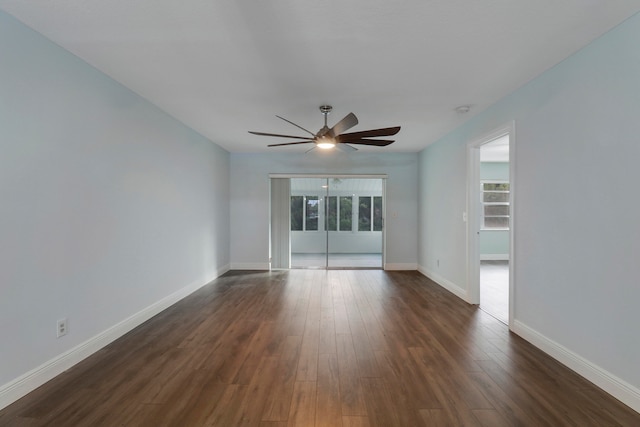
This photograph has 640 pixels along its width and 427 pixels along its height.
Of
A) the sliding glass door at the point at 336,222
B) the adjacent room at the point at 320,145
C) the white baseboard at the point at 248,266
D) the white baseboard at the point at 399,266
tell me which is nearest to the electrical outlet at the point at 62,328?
the adjacent room at the point at 320,145

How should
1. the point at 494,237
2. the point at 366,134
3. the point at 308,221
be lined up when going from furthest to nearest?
1. the point at 494,237
2. the point at 308,221
3. the point at 366,134

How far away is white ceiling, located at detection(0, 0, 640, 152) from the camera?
5.77 ft

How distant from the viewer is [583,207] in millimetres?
2166

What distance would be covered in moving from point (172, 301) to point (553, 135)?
14.9 feet

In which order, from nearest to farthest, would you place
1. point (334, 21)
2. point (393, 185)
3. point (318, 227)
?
point (334, 21), point (393, 185), point (318, 227)

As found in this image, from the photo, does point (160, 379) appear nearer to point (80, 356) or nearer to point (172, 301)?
point (80, 356)

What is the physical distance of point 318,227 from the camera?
660 cm

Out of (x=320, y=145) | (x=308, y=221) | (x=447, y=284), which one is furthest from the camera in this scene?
(x=308, y=221)

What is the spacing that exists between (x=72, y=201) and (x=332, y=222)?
5.23m

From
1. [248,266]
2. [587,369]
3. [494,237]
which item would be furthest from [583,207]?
[494,237]

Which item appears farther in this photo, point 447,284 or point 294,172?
point 294,172

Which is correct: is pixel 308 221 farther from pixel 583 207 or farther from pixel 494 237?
pixel 583 207

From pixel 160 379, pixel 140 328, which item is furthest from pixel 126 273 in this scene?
pixel 160 379

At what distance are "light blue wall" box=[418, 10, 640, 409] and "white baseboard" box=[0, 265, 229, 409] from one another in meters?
3.90
